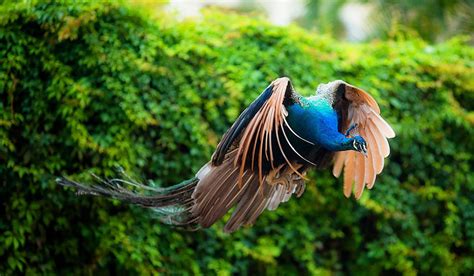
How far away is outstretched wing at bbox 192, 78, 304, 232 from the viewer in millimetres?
3043

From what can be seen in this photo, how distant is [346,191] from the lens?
3852 mm

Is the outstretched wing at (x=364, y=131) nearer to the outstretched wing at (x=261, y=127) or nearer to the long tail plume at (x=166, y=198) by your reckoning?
the outstretched wing at (x=261, y=127)

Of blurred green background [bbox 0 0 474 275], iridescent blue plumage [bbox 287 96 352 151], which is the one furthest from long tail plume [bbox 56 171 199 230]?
blurred green background [bbox 0 0 474 275]

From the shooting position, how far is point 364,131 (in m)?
3.68

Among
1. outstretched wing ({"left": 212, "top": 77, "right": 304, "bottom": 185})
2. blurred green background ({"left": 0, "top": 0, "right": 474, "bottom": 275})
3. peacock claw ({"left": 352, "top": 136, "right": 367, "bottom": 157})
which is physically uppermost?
outstretched wing ({"left": 212, "top": 77, "right": 304, "bottom": 185})

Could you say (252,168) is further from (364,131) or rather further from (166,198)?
(364,131)

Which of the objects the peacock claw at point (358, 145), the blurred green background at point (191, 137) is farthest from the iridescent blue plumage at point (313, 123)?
the blurred green background at point (191, 137)

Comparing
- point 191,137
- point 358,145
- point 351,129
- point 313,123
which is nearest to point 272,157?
point 313,123

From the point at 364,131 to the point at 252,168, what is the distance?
0.73 metres

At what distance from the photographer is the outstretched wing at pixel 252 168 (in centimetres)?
304

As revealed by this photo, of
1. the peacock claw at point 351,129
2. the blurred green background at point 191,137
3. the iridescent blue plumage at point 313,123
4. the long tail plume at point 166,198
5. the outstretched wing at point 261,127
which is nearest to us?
the outstretched wing at point 261,127

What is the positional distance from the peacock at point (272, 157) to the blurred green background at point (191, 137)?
28.0 inches

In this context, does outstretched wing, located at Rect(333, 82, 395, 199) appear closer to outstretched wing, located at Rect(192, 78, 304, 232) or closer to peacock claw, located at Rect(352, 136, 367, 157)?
outstretched wing, located at Rect(192, 78, 304, 232)

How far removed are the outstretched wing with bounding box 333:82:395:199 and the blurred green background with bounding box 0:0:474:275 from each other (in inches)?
47.2
